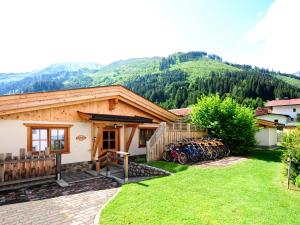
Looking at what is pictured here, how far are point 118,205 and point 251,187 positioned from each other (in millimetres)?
4923

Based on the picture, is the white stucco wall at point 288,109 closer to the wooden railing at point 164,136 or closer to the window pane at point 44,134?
the wooden railing at point 164,136

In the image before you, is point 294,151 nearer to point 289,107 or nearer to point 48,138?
point 48,138

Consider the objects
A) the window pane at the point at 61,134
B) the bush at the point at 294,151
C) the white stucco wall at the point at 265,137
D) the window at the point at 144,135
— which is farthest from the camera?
the white stucco wall at the point at 265,137

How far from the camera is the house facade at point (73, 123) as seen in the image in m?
10.5

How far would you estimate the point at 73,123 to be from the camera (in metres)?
12.5

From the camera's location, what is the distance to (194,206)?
22.1 feet

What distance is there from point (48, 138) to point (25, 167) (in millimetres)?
2372

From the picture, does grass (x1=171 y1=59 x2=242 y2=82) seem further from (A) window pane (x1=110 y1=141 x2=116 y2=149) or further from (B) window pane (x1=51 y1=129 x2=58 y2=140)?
(B) window pane (x1=51 y1=129 x2=58 y2=140)

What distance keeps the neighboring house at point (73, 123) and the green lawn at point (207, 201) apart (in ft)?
14.9

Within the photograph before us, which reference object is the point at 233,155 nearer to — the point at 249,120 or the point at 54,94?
the point at 249,120

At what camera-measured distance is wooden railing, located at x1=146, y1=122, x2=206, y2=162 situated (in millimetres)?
14102

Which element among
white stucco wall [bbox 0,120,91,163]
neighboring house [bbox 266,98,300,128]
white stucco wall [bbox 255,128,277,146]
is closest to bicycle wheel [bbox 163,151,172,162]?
white stucco wall [bbox 0,120,91,163]

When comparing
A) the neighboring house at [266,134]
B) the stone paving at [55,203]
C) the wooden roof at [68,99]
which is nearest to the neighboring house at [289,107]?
the neighboring house at [266,134]

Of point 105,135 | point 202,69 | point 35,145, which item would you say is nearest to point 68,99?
point 35,145
